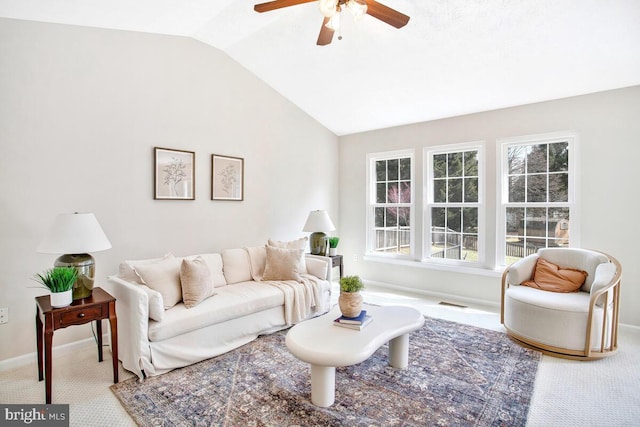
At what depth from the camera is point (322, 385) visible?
7.04 ft

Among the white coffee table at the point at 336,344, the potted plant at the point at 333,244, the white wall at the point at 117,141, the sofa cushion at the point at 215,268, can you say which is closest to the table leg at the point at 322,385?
the white coffee table at the point at 336,344

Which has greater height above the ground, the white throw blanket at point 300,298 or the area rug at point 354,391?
the white throw blanket at point 300,298

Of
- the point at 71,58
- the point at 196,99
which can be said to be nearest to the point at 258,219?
the point at 196,99

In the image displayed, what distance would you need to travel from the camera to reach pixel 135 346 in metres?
2.48

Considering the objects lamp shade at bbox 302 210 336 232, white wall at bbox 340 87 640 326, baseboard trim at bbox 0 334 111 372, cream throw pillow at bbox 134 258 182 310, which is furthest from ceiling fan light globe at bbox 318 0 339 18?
baseboard trim at bbox 0 334 111 372

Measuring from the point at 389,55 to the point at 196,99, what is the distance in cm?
216

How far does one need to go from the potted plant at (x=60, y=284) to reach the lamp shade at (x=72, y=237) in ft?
0.47

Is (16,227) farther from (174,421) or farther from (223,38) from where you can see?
(223,38)

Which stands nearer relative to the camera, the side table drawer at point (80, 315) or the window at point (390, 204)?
the side table drawer at point (80, 315)

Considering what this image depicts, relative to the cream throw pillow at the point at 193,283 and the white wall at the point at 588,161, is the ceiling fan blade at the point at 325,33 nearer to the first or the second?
the cream throw pillow at the point at 193,283

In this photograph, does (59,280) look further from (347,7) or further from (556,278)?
(556,278)

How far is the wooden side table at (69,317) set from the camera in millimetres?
2191

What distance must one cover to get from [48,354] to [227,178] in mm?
2420

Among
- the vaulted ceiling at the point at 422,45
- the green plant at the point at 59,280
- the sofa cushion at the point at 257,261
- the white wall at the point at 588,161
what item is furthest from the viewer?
the sofa cushion at the point at 257,261
